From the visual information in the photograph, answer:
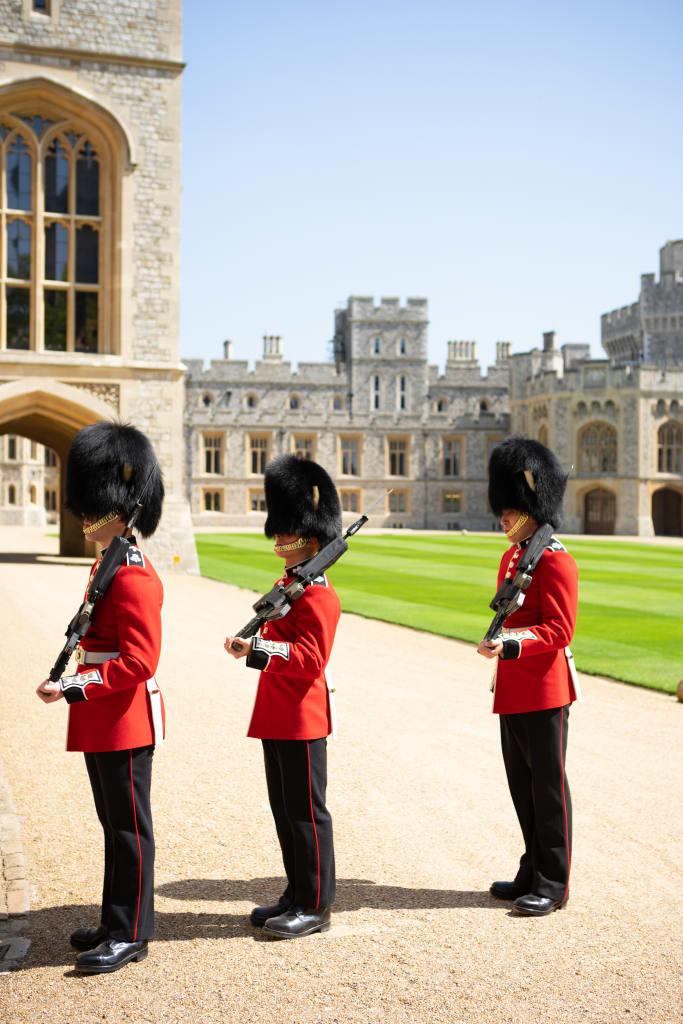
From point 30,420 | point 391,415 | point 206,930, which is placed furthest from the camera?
point 391,415

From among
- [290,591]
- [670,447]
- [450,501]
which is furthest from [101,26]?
[450,501]

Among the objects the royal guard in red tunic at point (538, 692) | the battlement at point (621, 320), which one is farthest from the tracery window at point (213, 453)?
the royal guard in red tunic at point (538, 692)

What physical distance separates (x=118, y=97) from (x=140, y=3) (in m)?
1.61

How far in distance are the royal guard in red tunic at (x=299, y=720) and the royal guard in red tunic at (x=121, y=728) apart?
385 mm

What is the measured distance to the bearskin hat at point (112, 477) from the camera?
12.1 feet

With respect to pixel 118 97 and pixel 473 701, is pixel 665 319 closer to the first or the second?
pixel 118 97

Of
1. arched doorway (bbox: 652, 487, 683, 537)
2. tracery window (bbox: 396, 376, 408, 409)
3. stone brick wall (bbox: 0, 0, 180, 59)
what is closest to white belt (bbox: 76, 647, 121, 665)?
stone brick wall (bbox: 0, 0, 180, 59)

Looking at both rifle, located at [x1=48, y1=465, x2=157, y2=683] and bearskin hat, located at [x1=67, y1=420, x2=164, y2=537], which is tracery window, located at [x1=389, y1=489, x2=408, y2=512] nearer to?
bearskin hat, located at [x1=67, y1=420, x2=164, y2=537]

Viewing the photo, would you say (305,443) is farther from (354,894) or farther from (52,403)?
(354,894)

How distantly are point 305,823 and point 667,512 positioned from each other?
141 feet

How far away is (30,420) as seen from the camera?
20844 mm

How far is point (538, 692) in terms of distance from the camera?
397cm

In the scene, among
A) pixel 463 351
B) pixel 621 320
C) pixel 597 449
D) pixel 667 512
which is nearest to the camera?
pixel 667 512

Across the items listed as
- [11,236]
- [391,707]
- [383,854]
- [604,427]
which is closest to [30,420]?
[11,236]
